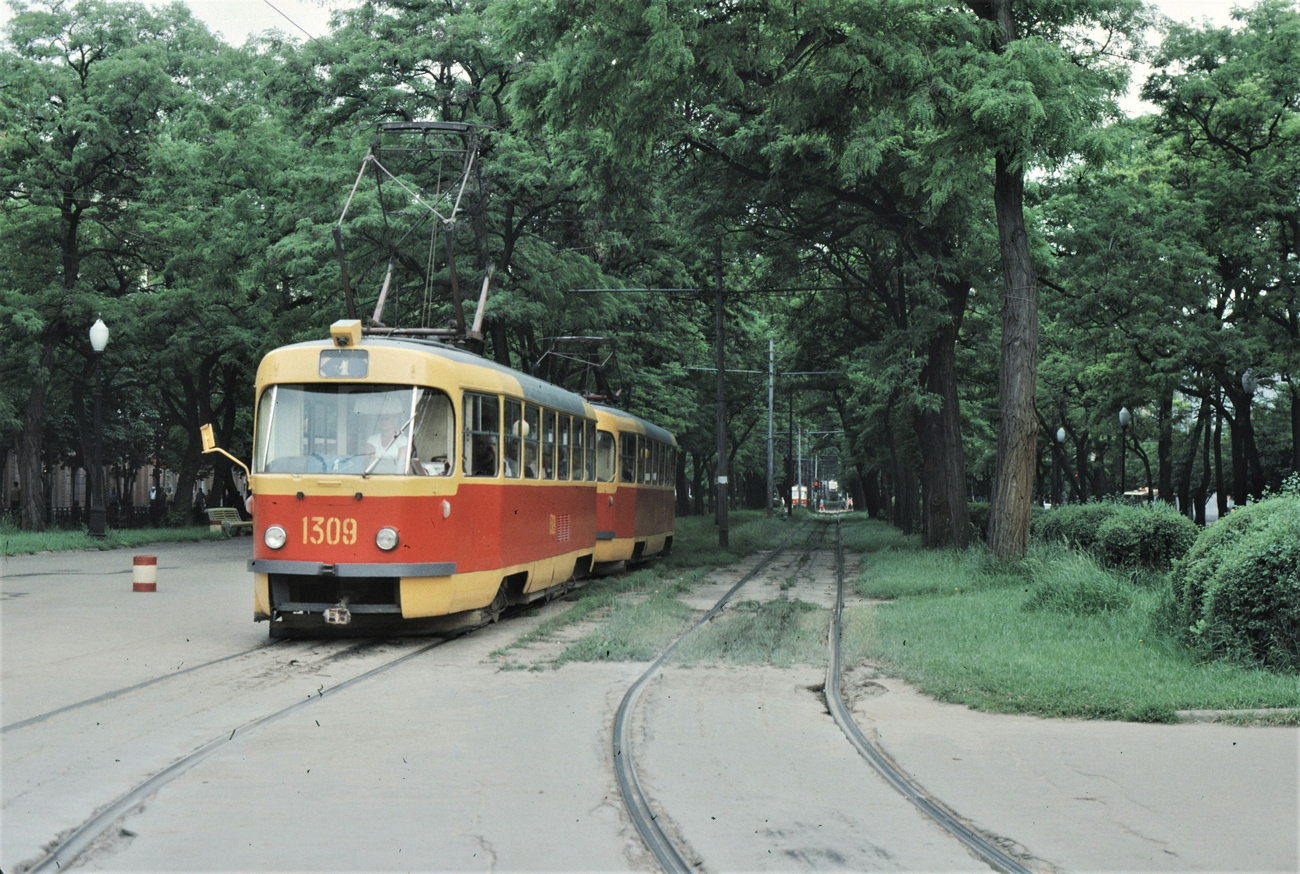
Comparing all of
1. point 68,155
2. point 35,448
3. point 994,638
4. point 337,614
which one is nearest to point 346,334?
point 337,614

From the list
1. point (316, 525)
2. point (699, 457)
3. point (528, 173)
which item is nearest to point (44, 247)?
point (528, 173)

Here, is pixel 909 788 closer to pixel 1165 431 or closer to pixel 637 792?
pixel 637 792

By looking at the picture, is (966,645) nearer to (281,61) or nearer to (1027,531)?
(1027,531)

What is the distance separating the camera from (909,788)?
6.89 meters

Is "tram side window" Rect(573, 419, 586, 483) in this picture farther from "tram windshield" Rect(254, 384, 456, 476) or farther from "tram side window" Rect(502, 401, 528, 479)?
"tram windshield" Rect(254, 384, 456, 476)

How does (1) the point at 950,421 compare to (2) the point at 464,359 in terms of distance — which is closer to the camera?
(2) the point at 464,359

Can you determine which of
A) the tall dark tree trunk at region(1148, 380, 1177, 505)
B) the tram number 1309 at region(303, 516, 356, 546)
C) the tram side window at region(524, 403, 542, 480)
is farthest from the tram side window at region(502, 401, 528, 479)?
the tall dark tree trunk at region(1148, 380, 1177, 505)

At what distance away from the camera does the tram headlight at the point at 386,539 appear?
12.2 meters

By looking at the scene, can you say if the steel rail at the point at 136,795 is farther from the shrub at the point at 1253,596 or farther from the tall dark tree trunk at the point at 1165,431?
the tall dark tree trunk at the point at 1165,431

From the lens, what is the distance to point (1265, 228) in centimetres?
3152

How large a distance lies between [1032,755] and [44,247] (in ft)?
103

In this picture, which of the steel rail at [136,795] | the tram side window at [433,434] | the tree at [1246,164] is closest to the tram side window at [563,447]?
the tram side window at [433,434]

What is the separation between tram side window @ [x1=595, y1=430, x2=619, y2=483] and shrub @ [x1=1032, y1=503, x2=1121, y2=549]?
24.6ft

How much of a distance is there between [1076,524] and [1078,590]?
6.54m
